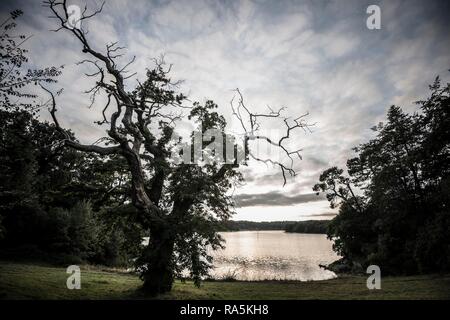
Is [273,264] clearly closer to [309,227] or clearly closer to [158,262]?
[158,262]

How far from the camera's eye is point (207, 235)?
1064 centimetres

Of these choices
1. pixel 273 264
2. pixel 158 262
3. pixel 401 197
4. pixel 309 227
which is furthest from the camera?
pixel 309 227

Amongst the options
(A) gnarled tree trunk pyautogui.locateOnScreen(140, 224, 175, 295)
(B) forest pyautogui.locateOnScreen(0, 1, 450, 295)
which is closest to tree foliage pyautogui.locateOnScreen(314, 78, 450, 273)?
(B) forest pyautogui.locateOnScreen(0, 1, 450, 295)

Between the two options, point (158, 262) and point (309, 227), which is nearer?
point (158, 262)

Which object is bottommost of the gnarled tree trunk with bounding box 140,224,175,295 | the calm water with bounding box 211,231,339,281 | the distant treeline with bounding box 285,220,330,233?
the distant treeline with bounding box 285,220,330,233

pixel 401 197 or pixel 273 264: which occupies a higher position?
pixel 401 197

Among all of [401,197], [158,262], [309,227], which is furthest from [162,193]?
[309,227]

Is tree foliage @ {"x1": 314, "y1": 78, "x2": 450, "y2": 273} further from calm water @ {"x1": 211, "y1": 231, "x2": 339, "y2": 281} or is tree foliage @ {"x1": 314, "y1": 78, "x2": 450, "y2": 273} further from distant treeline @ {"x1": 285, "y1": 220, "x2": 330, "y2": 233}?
distant treeline @ {"x1": 285, "y1": 220, "x2": 330, "y2": 233}

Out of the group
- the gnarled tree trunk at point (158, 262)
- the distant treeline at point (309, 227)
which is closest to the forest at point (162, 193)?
the gnarled tree trunk at point (158, 262)

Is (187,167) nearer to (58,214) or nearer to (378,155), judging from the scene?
(58,214)
